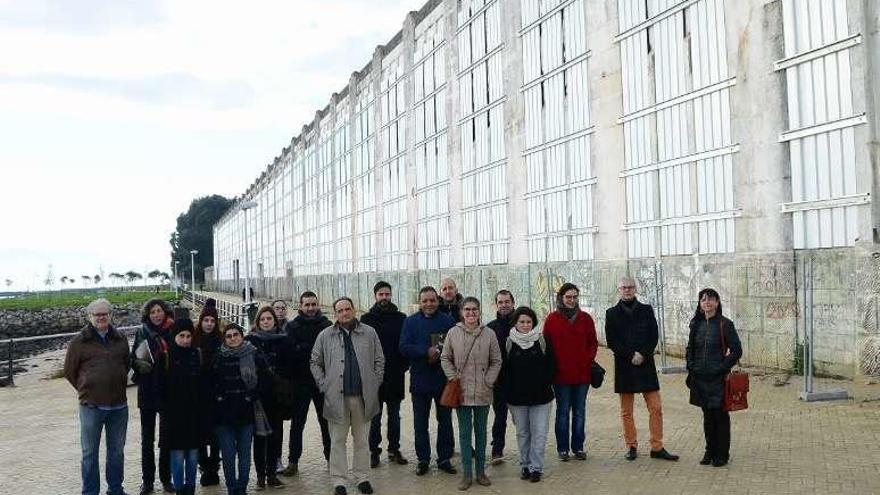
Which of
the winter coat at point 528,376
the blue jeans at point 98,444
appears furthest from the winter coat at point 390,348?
the blue jeans at point 98,444

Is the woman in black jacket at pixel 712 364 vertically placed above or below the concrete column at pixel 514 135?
below

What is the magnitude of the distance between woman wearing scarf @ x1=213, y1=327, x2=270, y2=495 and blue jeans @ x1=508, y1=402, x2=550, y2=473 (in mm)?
2497

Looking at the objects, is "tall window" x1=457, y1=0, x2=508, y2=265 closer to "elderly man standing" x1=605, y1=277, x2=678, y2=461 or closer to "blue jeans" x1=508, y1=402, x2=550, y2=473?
"elderly man standing" x1=605, y1=277, x2=678, y2=461

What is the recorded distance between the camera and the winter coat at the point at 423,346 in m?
8.35

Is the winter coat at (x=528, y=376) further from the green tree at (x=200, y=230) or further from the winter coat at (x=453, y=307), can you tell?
the green tree at (x=200, y=230)

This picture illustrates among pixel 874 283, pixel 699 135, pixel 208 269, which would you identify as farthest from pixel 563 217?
pixel 208 269

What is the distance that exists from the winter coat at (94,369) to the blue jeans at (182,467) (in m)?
0.78

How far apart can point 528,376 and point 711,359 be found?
1.89 meters

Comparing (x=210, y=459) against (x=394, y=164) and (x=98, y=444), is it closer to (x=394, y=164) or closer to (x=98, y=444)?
(x=98, y=444)

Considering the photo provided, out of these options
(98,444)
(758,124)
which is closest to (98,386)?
(98,444)

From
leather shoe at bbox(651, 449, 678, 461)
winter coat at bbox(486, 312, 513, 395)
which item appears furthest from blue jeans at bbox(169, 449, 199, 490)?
leather shoe at bbox(651, 449, 678, 461)

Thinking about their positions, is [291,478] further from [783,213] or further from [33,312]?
[33,312]

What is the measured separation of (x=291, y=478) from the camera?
8.60 m

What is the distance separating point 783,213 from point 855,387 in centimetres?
390
